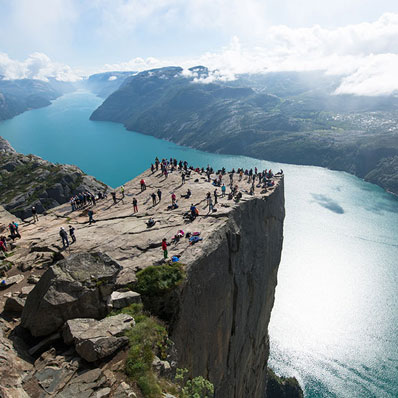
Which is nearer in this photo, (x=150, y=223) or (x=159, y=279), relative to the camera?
(x=159, y=279)

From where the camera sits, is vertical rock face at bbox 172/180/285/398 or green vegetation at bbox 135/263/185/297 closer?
green vegetation at bbox 135/263/185/297

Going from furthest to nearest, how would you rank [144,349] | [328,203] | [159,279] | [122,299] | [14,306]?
[328,203], [159,279], [14,306], [122,299], [144,349]

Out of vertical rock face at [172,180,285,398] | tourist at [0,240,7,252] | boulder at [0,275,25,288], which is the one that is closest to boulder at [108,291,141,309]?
vertical rock face at [172,180,285,398]

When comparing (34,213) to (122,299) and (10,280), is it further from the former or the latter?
(122,299)

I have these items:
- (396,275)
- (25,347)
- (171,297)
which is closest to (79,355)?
(25,347)

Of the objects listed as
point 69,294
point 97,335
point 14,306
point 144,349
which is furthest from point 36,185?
point 144,349

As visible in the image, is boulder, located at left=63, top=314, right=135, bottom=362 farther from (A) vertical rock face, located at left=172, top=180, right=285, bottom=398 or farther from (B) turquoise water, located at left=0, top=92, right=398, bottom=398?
(B) turquoise water, located at left=0, top=92, right=398, bottom=398

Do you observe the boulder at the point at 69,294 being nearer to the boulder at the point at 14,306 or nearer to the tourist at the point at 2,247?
the boulder at the point at 14,306
